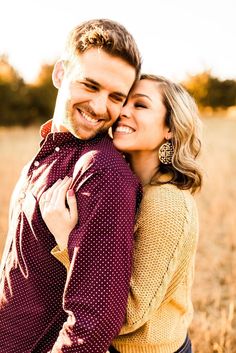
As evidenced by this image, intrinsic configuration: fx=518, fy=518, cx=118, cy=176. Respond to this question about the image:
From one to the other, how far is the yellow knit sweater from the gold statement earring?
1.19 feet

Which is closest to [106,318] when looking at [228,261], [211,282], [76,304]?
[76,304]

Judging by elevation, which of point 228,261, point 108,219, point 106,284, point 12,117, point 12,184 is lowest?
point 12,117

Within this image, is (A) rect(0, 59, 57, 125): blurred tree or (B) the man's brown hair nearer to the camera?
(B) the man's brown hair

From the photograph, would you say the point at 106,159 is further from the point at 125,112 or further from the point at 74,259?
the point at 125,112

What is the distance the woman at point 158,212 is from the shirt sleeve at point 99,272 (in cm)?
15

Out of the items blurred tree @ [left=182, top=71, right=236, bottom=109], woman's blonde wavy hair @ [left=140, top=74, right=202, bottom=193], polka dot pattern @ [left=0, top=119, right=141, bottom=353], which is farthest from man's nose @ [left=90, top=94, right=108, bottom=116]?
blurred tree @ [left=182, top=71, right=236, bottom=109]

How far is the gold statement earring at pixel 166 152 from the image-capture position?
9.04 feet

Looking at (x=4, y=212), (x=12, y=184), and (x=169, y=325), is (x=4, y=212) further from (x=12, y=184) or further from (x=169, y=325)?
(x=169, y=325)

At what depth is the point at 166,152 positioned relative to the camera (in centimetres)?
281

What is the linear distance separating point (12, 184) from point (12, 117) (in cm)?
2134

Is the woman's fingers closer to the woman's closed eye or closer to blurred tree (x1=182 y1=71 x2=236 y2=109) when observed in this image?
the woman's closed eye

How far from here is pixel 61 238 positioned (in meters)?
2.06

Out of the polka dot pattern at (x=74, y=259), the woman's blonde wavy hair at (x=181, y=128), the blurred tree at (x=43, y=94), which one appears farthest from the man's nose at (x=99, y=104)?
the blurred tree at (x=43, y=94)

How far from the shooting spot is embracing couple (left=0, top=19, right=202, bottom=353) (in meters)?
1.88
